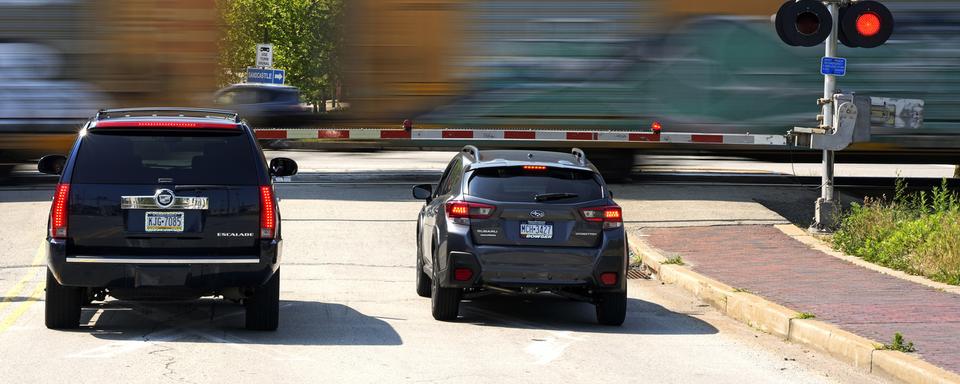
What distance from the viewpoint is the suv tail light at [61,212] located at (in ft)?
32.1

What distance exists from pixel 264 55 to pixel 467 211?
123 feet

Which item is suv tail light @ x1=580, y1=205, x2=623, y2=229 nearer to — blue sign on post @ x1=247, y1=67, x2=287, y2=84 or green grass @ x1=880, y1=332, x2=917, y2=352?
green grass @ x1=880, y1=332, x2=917, y2=352

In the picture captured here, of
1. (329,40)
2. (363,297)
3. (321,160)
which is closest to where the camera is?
(363,297)

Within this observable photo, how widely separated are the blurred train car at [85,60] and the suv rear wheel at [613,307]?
1399 cm

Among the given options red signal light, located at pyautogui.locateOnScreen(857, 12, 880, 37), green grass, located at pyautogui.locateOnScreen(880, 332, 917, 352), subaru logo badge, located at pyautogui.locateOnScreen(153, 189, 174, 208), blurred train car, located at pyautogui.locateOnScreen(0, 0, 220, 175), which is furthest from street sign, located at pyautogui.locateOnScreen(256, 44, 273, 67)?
green grass, located at pyautogui.locateOnScreen(880, 332, 917, 352)

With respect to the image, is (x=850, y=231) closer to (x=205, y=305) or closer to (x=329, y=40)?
(x=205, y=305)

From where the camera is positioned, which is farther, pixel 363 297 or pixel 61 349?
pixel 363 297

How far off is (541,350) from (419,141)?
44.3 feet

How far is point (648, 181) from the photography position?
25.3m

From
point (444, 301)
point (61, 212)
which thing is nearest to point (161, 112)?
point (61, 212)

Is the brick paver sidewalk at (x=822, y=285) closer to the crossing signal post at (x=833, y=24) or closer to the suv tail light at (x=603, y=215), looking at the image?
the suv tail light at (x=603, y=215)

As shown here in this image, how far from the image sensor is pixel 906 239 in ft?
48.1

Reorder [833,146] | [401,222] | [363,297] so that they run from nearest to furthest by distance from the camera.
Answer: [363,297] → [833,146] → [401,222]

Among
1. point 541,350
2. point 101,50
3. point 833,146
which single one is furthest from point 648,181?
point 541,350
